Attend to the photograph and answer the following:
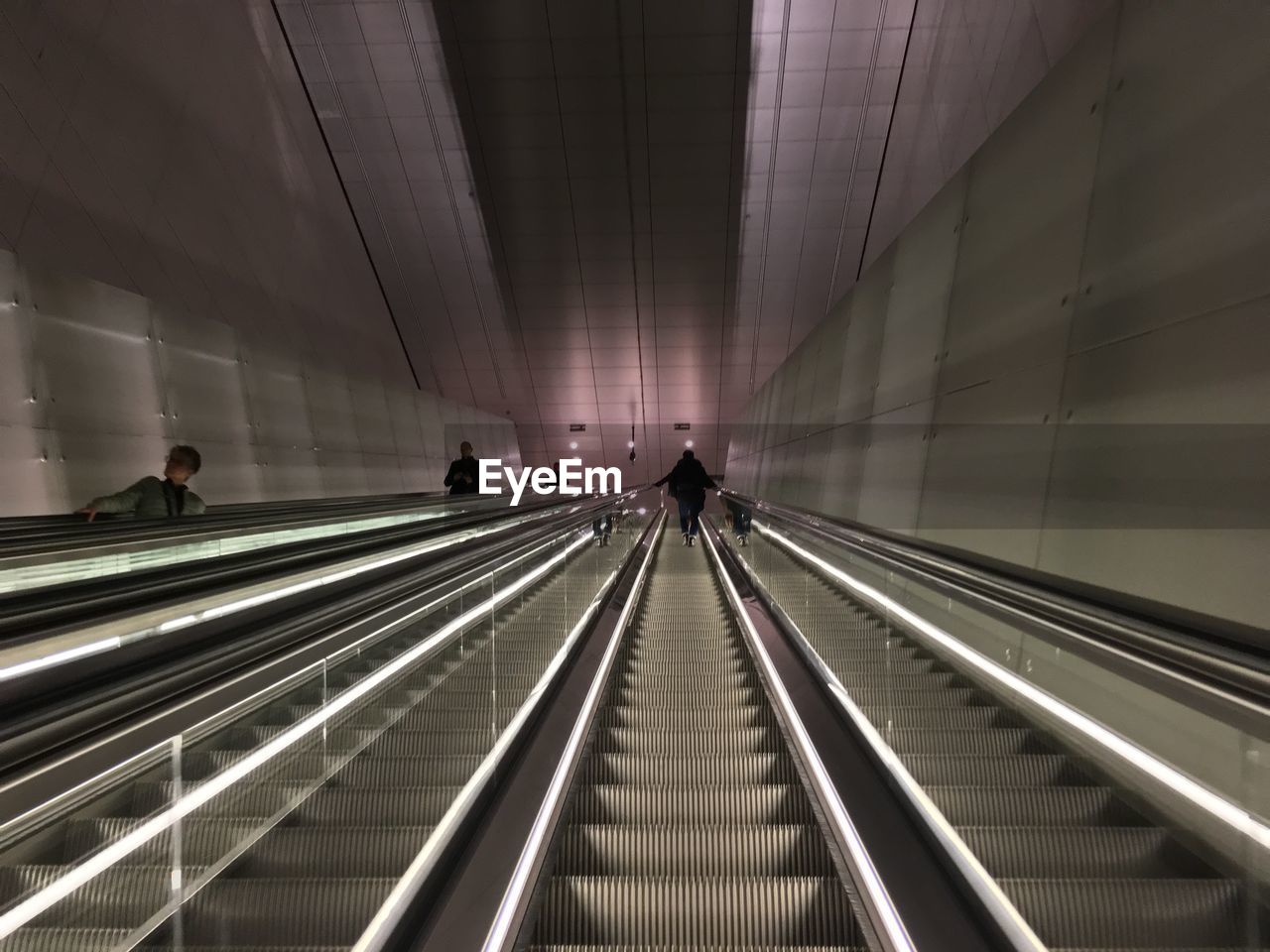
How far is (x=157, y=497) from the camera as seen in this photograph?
17.4ft

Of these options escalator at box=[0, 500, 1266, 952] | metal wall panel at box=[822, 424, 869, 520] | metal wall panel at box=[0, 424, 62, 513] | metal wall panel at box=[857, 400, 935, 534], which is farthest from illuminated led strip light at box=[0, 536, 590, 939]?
metal wall panel at box=[822, 424, 869, 520]

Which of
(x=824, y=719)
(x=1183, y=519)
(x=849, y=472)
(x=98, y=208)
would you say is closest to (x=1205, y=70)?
(x=1183, y=519)

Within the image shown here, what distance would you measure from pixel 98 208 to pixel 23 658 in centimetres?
824

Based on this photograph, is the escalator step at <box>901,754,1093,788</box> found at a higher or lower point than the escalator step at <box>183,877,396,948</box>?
higher

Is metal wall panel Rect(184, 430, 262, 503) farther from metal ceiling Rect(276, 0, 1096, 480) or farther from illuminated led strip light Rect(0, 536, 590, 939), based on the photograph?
illuminated led strip light Rect(0, 536, 590, 939)

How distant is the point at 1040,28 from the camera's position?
711 centimetres

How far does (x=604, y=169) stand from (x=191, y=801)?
532 inches

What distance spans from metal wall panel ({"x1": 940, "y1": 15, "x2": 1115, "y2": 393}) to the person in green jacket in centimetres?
510

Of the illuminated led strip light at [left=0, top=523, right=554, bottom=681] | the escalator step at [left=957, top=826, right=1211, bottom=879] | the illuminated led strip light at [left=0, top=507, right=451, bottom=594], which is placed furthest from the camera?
the illuminated led strip light at [left=0, top=507, right=451, bottom=594]

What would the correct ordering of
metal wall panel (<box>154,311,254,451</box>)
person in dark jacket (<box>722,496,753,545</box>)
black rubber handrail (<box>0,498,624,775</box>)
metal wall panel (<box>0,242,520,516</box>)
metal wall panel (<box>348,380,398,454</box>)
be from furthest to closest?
metal wall panel (<box>348,380,398,454</box>) < person in dark jacket (<box>722,496,753,545</box>) < metal wall panel (<box>154,311,254,451</box>) < metal wall panel (<box>0,242,520,516</box>) < black rubber handrail (<box>0,498,624,775</box>)

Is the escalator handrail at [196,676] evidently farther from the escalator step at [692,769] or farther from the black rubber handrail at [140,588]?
the escalator step at [692,769]

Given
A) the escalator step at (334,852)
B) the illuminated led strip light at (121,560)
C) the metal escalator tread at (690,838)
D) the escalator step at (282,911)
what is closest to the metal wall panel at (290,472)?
the illuminated led strip light at (121,560)

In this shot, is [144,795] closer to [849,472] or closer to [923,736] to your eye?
[923,736]

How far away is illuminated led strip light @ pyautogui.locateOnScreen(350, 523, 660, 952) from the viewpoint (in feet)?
6.22
